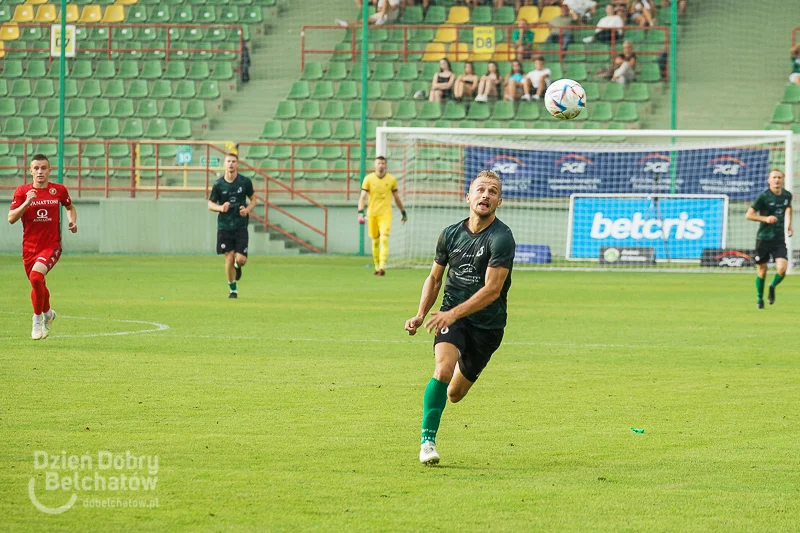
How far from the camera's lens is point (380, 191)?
80.8 feet

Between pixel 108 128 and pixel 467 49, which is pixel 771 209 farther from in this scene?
pixel 108 128

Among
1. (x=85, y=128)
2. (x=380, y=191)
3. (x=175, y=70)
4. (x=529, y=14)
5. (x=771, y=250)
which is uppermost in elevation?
(x=529, y=14)

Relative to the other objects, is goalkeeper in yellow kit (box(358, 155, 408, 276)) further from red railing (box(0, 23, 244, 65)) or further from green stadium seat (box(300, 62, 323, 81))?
red railing (box(0, 23, 244, 65))

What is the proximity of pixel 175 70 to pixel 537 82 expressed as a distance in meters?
10.4

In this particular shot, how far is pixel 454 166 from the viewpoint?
3052 cm

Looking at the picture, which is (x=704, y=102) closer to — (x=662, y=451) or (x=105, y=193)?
(x=105, y=193)

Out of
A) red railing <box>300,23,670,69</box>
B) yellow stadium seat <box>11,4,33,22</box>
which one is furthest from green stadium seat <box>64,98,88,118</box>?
red railing <box>300,23,670,69</box>

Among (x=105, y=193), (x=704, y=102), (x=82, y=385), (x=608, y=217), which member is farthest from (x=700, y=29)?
(x=82, y=385)

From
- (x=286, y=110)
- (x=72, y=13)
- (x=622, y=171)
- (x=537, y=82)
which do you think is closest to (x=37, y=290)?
(x=622, y=171)

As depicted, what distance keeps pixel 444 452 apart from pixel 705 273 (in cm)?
2086

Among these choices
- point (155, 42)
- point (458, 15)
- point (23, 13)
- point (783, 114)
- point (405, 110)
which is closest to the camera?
point (783, 114)

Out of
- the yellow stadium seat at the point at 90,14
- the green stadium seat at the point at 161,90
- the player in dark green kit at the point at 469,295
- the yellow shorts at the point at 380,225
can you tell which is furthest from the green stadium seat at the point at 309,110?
Result: the player in dark green kit at the point at 469,295

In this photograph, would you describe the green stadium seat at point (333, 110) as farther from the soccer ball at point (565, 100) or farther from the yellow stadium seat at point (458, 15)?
the soccer ball at point (565, 100)

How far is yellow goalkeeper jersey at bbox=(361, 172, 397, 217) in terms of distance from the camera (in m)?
24.6
